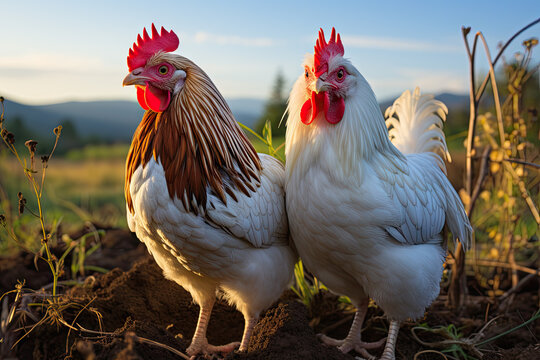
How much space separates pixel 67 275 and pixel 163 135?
2340mm

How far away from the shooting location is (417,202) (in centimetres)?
269

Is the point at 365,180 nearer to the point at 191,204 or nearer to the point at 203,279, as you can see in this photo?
the point at 191,204

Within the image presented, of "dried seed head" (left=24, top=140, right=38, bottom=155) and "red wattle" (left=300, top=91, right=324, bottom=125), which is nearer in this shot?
"dried seed head" (left=24, top=140, right=38, bottom=155)

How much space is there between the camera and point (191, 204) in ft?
7.79

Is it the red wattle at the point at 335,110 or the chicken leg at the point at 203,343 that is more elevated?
the red wattle at the point at 335,110

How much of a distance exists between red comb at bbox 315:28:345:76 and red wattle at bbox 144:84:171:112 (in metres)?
0.88

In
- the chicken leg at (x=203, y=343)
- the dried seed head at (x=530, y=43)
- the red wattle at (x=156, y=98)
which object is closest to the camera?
the red wattle at (x=156, y=98)

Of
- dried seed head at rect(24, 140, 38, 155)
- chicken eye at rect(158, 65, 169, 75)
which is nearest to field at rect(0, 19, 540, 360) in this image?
dried seed head at rect(24, 140, 38, 155)

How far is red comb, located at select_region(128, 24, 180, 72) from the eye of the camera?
249cm

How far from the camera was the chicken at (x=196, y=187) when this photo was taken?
2.38 metres

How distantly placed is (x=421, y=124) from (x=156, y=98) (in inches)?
83.3

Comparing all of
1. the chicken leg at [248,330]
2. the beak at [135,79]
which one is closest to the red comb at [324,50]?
the beak at [135,79]

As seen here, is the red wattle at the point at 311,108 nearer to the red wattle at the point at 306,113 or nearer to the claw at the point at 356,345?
the red wattle at the point at 306,113

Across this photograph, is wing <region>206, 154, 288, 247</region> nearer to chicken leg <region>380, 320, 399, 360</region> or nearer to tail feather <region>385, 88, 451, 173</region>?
chicken leg <region>380, 320, 399, 360</region>
